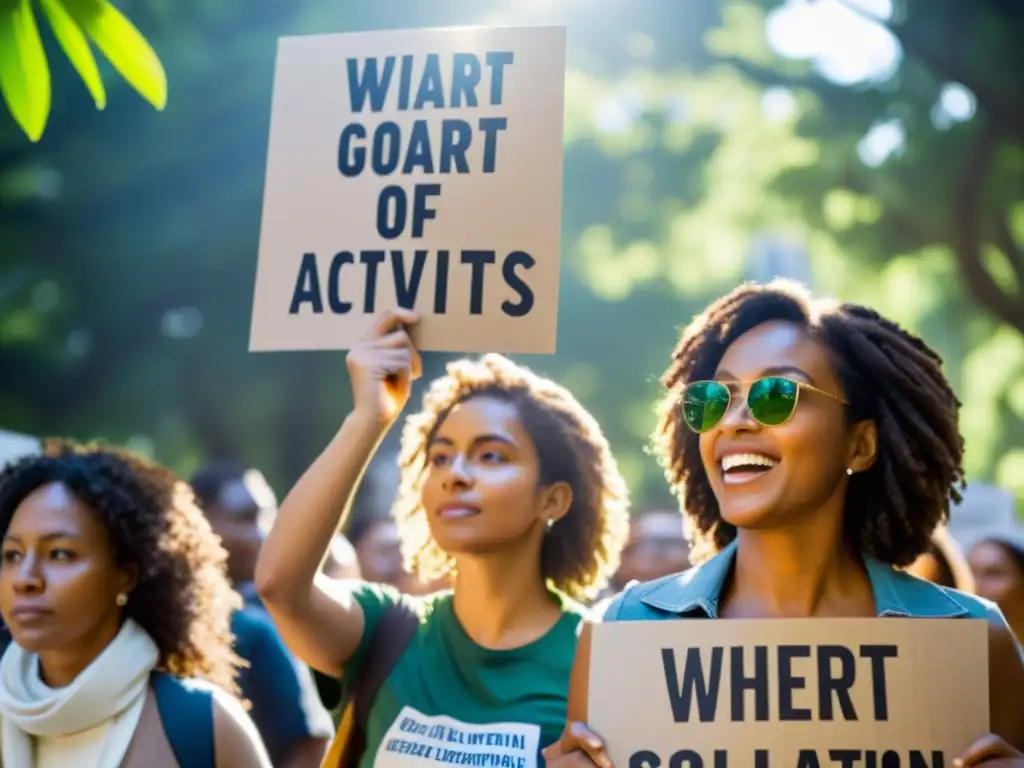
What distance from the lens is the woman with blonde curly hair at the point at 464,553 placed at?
11.3 ft

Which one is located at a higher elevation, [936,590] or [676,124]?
A: [676,124]

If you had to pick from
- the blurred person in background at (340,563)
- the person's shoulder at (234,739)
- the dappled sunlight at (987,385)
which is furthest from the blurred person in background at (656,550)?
the dappled sunlight at (987,385)

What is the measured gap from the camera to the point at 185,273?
490 inches

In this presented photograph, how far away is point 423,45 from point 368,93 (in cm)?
18

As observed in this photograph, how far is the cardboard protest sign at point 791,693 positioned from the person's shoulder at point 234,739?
1.08 m

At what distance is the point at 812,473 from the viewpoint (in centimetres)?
296

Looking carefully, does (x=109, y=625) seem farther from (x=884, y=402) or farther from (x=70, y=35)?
(x=884, y=402)

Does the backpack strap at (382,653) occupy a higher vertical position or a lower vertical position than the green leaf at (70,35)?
lower

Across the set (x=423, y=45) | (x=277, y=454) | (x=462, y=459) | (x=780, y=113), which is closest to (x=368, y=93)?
(x=423, y=45)

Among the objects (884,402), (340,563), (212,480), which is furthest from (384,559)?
(884,402)

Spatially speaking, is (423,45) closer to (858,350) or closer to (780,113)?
(858,350)

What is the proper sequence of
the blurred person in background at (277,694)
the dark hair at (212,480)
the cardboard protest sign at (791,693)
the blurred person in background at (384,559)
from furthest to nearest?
1. the blurred person in background at (384,559)
2. the dark hair at (212,480)
3. the blurred person in background at (277,694)
4. the cardboard protest sign at (791,693)

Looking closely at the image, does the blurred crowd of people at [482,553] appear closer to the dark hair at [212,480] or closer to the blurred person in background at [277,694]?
the blurred person in background at [277,694]

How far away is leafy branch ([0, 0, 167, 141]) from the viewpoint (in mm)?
2557
